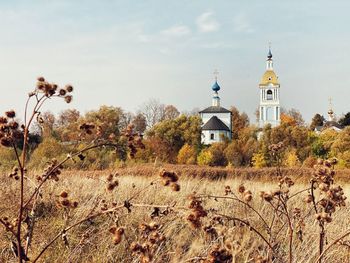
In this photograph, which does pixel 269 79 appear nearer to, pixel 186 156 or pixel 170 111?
pixel 170 111

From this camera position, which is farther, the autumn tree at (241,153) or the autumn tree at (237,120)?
the autumn tree at (237,120)

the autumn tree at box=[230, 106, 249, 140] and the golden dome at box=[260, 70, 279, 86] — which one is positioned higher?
the golden dome at box=[260, 70, 279, 86]

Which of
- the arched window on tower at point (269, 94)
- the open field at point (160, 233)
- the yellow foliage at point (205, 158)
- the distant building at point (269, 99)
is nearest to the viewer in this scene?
the open field at point (160, 233)

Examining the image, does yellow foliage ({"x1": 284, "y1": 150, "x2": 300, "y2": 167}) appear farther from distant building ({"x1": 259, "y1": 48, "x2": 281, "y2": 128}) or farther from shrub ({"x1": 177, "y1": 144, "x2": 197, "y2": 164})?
distant building ({"x1": 259, "y1": 48, "x2": 281, "y2": 128})

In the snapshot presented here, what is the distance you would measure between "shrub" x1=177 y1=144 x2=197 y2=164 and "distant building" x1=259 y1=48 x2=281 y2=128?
3943 centimetres

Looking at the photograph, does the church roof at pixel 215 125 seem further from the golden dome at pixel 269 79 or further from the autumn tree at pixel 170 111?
the golden dome at pixel 269 79

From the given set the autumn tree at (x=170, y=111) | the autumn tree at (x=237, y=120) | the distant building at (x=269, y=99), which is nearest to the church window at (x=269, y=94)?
the distant building at (x=269, y=99)

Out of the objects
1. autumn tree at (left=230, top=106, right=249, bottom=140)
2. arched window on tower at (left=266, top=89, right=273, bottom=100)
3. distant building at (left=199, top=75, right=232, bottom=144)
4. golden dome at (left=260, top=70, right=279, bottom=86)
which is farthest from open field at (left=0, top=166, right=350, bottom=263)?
golden dome at (left=260, top=70, right=279, bottom=86)

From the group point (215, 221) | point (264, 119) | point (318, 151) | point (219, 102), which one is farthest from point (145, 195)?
point (264, 119)

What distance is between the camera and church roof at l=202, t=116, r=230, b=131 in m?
70.4

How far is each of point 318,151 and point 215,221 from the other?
4990 cm

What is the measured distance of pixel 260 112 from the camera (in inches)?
3713

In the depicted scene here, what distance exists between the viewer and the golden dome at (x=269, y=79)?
96250mm

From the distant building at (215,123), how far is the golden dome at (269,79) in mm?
15746
